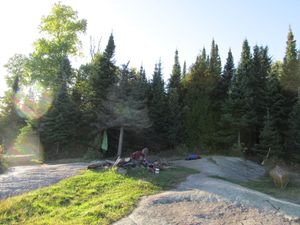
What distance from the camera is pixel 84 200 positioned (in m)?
9.06

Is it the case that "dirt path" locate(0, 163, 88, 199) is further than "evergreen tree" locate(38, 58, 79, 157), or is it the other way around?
"evergreen tree" locate(38, 58, 79, 157)

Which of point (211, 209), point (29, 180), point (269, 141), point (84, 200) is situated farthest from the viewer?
point (269, 141)

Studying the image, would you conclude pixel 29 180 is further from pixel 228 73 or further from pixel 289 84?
pixel 228 73

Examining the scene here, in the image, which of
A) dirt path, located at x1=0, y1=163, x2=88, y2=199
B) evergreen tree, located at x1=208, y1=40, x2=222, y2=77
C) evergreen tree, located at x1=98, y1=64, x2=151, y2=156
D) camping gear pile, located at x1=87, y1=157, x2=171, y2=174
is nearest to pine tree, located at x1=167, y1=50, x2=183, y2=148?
evergreen tree, located at x1=98, y1=64, x2=151, y2=156

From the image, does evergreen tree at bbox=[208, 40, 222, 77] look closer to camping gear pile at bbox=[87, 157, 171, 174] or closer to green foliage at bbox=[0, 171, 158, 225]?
camping gear pile at bbox=[87, 157, 171, 174]

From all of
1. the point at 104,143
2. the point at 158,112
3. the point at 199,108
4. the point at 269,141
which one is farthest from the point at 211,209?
the point at 199,108

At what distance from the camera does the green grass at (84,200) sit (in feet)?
24.3

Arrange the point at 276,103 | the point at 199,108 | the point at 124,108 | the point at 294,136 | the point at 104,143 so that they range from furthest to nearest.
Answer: the point at 199,108
the point at 276,103
the point at 294,136
the point at 104,143
the point at 124,108

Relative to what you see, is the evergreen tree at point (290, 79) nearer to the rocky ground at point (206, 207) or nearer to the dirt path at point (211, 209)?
the rocky ground at point (206, 207)

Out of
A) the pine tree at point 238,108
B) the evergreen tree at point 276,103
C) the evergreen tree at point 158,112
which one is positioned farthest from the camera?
the evergreen tree at point 276,103

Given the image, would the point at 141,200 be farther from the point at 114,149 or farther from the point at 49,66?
the point at 49,66

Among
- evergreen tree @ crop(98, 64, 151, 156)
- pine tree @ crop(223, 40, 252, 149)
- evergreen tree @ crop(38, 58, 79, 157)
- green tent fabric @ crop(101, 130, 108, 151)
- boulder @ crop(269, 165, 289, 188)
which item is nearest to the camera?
boulder @ crop(269, 165, 289, 188)

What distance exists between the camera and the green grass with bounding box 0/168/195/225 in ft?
24.3

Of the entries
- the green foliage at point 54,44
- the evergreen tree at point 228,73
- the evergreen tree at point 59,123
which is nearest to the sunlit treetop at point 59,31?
the green foliage at point 54,44
